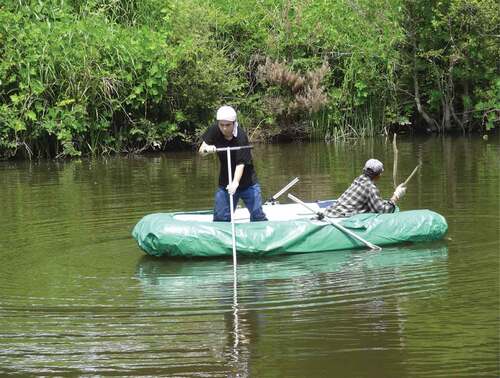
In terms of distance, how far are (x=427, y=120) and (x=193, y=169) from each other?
8.70 metres

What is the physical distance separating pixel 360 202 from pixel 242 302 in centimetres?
319

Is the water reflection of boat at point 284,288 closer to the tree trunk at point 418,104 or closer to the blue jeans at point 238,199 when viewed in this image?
the blue jeans at point 238,199

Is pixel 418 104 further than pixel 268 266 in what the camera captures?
Yes

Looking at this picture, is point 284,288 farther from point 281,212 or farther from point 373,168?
point 281,212

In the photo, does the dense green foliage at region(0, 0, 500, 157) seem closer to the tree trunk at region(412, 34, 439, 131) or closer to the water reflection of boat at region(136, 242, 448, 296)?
the tree trunk at region(412, 34, 439, 131)

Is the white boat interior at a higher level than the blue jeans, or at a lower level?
lower

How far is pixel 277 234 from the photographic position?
11.0m

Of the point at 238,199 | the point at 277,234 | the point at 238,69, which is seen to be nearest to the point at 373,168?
the point at 277,234

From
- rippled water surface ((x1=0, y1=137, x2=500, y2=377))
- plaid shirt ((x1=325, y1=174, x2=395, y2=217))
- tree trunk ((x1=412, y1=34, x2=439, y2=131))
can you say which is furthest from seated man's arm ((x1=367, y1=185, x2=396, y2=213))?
tree trunk ((x1=412, y1=34, x2=439, y2=131))

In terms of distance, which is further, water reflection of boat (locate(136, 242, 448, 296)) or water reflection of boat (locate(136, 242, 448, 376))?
water reflection of boat (locate(136, 242, 448, 296))

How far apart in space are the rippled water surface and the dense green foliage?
7829mm

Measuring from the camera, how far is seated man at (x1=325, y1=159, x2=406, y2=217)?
11539mm

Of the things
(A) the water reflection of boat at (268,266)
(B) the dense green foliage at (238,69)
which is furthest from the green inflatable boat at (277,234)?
(B) the dense green foliage at (238,69)

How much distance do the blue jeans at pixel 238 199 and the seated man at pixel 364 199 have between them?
33.7 inches
